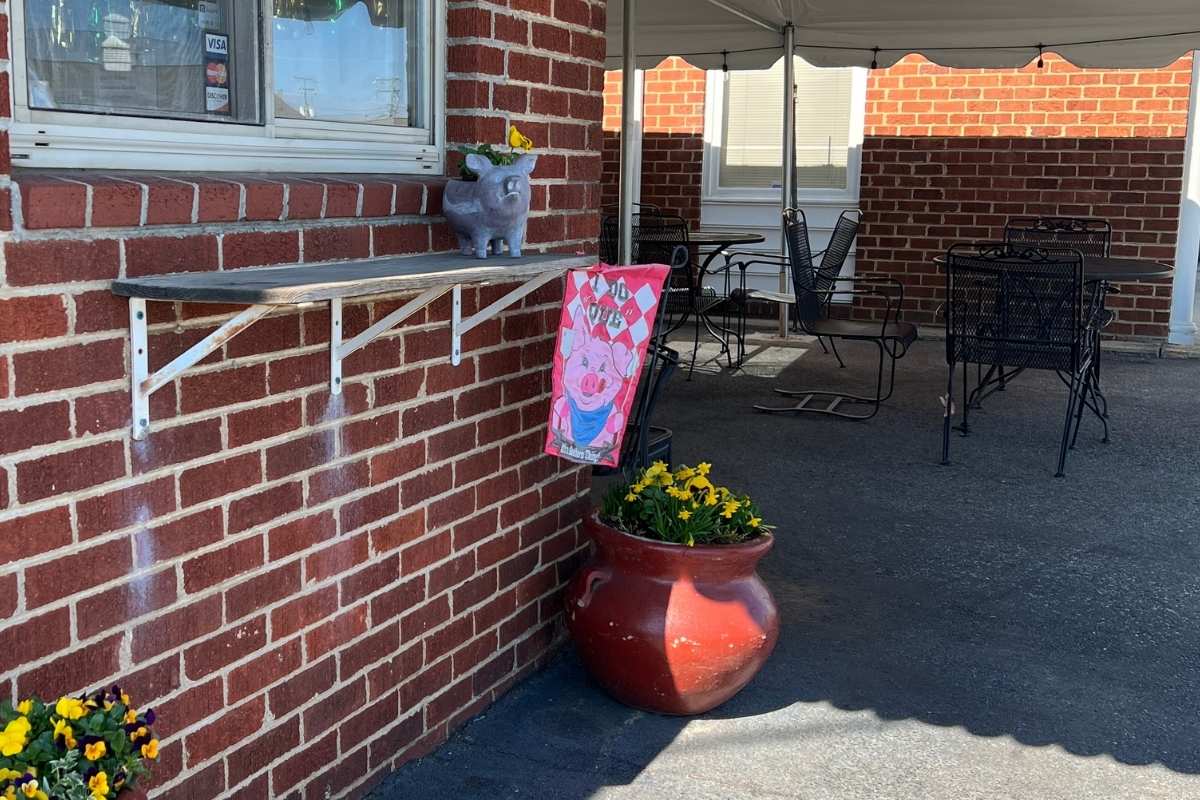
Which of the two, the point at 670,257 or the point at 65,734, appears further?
the point at 670,257

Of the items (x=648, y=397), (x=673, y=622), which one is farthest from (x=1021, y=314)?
(x=673, y=622)

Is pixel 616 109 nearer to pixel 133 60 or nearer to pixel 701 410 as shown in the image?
pixel 701 410

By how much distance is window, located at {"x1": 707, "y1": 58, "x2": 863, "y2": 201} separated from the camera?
10.4m

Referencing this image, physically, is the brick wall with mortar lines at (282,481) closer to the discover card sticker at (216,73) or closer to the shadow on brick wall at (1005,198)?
the discover card sticker at (216,73)

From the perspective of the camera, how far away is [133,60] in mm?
2170

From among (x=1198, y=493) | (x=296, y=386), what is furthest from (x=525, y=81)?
(x=1198, y=493)

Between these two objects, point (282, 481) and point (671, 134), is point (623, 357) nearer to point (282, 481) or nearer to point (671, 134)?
point (282, 481)

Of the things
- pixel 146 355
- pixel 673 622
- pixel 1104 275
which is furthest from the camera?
pixel 1104 275

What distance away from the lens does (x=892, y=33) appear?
7875 millimetres

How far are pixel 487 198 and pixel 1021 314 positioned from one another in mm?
3789

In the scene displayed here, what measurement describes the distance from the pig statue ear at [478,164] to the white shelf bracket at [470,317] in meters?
0.26

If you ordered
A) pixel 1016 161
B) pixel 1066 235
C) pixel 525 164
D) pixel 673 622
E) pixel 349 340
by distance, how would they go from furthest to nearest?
pixel 1016 161
pixel 1066 235
pixel 673 622
pixel 525 164
pixel 349 340

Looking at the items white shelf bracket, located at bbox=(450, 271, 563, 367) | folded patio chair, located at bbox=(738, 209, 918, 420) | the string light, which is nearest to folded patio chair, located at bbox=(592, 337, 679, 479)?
white shelf bracket, located at bbox=(450, 271, 563, 367)

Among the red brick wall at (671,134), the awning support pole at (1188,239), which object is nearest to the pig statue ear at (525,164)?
the awning support pole at (1188,239)
